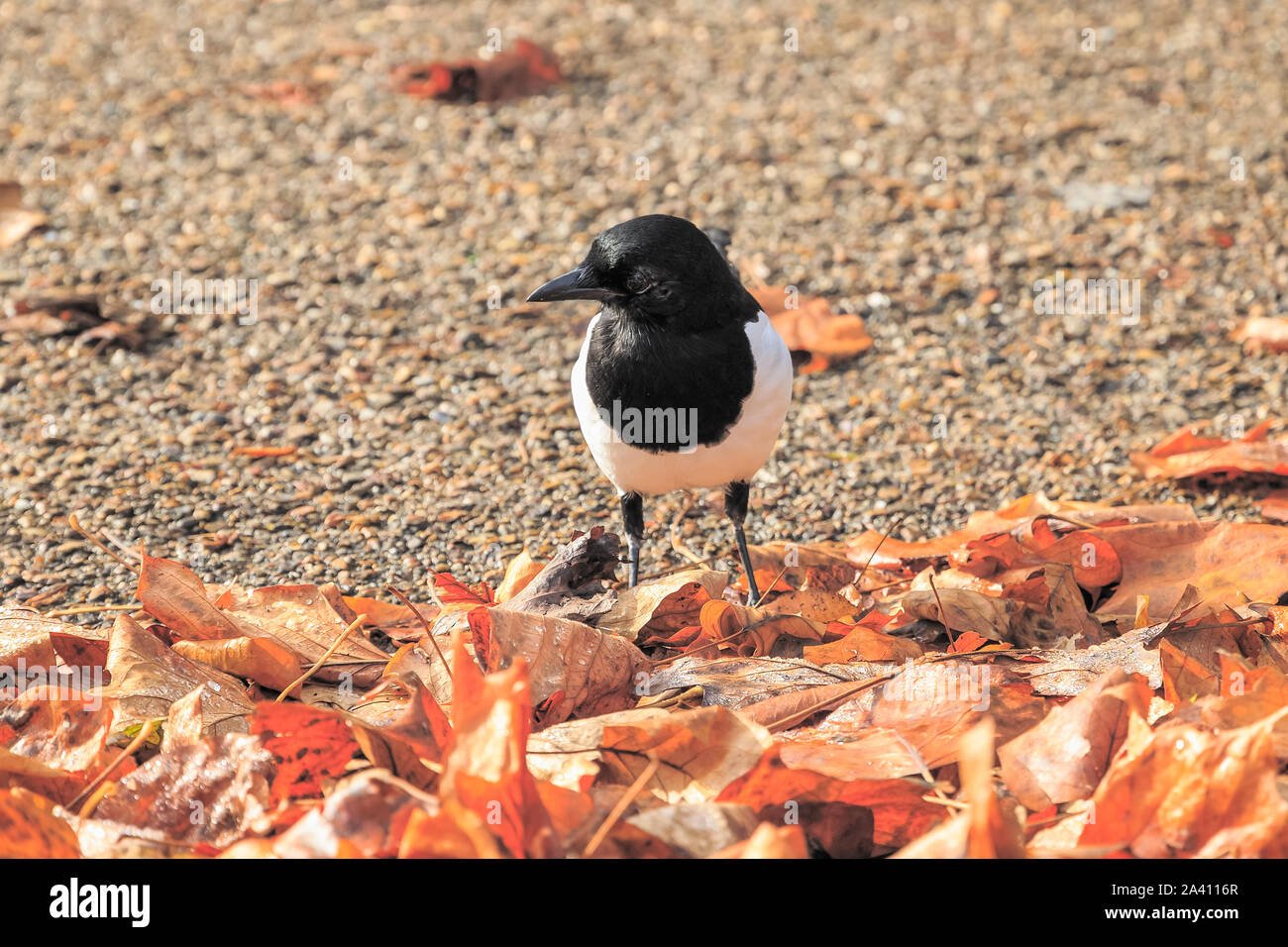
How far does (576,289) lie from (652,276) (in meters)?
0.17

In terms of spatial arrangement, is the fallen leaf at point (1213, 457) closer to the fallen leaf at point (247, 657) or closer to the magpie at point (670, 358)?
the magpie at point (670, 358)

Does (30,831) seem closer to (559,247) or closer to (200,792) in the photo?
(200,792)

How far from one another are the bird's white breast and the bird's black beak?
16 cm

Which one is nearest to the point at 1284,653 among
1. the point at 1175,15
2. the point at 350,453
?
the point at 350,453

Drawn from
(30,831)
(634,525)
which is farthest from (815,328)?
(30,831)

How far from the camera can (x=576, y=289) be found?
294 cm

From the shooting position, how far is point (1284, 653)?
242 centimetres

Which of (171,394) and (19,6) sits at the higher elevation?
(19,6)

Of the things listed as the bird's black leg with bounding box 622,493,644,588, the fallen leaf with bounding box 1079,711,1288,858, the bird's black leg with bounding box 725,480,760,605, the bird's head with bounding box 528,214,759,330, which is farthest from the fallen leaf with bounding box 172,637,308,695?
the fallen leaf with bounding box 1079,711,1288,858

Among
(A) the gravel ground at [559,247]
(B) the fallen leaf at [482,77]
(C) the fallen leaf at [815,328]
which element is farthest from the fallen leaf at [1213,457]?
(B) the fallen leaf at [482,77]

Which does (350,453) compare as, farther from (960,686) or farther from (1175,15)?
(1175,15)

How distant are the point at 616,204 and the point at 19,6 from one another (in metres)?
4.16
